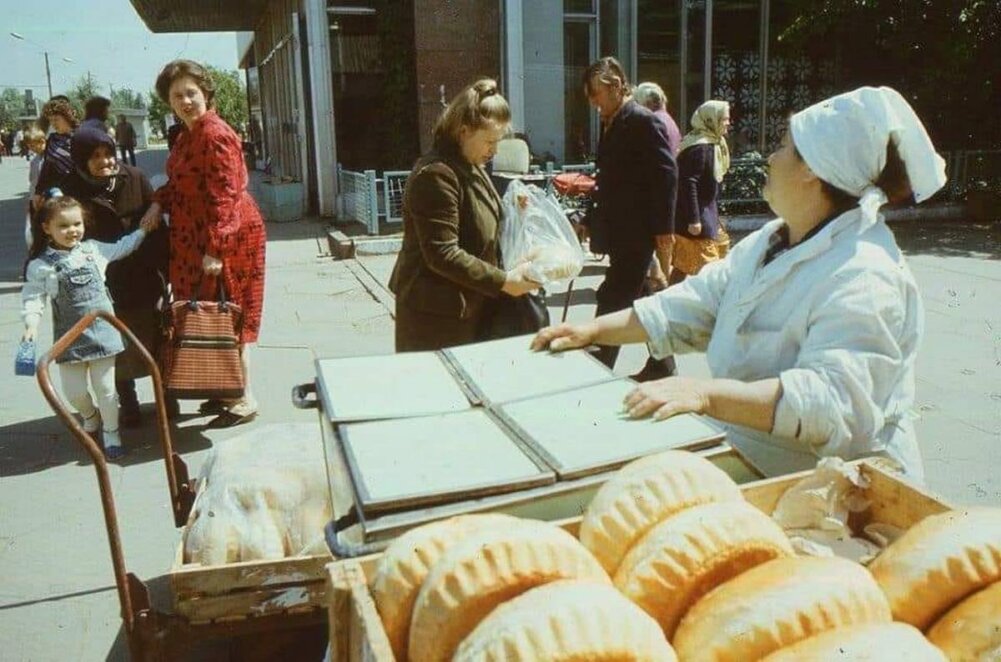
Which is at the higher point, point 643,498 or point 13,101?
point 13,101

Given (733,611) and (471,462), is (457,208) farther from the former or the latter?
(733,611)

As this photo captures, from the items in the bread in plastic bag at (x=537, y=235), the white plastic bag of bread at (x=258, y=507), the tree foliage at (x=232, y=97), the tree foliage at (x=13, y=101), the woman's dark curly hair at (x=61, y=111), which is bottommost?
the white plastic bag of bread at (x=258, y=507)

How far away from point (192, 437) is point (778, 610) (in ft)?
14.8

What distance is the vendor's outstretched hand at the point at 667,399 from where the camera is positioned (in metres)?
1.83

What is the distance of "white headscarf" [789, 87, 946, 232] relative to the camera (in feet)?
6.04

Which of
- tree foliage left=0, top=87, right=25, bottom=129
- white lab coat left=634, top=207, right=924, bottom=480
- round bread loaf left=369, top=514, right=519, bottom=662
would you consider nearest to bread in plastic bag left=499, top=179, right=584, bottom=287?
white lab coat left=634, top=207, right=924, bottom=480

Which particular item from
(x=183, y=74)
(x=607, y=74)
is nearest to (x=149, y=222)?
(x=183, y=74)

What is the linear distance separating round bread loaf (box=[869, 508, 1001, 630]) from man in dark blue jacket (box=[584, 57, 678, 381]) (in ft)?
12.7

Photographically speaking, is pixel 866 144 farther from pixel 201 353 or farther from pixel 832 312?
pixel 201 353

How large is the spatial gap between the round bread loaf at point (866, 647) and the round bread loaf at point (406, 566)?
0.44 meters

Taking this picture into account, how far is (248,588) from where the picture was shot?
2309 millimetres

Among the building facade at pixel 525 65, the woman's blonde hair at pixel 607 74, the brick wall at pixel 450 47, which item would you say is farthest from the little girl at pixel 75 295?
the building facade at pixel 525 65

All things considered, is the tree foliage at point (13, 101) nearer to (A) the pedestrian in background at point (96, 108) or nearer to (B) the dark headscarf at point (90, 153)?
(A) the pedestrian in background at point (96, 108)

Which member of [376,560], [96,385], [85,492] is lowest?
[85,492]
